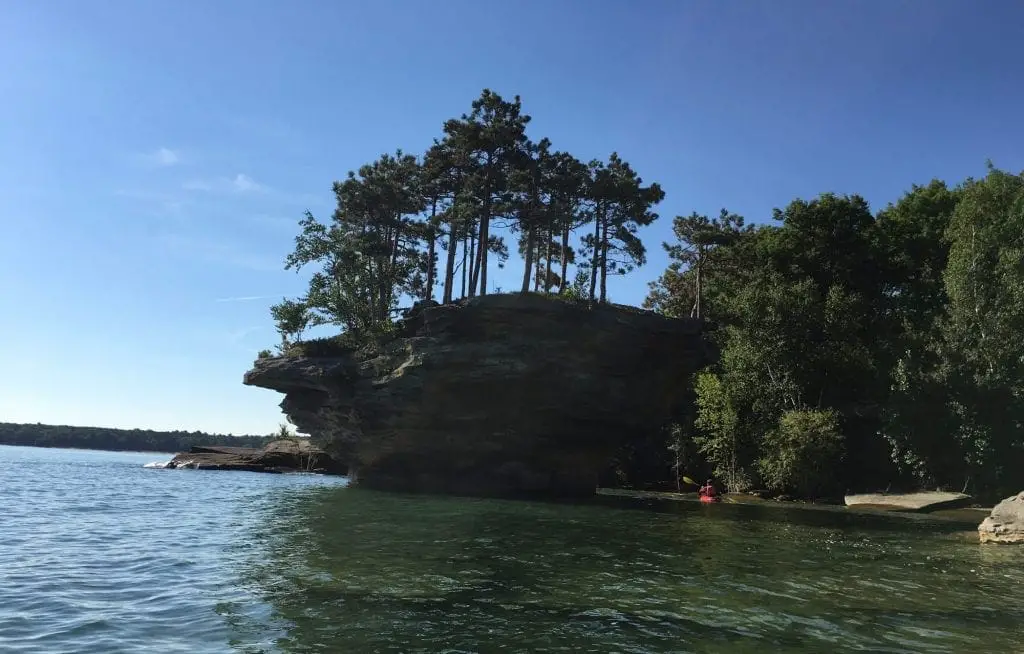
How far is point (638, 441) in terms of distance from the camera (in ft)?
163

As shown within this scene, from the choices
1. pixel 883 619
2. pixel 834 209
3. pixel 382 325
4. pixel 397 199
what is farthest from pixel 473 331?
pixel 883 619

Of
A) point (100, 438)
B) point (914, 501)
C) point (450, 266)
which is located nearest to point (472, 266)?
point (450, 266)

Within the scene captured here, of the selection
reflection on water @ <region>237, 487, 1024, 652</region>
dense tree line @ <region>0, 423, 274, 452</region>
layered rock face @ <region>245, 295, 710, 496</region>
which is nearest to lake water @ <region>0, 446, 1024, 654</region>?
reflection on water @ <region>237, 487, 1024, 652</region>

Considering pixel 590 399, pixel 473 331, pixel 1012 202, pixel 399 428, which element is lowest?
pixel 399 428

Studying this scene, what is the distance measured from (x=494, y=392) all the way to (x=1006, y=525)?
25410 mm

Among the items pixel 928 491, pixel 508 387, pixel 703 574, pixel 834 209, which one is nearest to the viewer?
pixel 703 574

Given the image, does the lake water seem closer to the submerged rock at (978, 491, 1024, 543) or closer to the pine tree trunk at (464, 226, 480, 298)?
the submerged rock at (978, 491, 1024, 543)

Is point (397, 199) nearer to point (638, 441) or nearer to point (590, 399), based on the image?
point (590, 399)

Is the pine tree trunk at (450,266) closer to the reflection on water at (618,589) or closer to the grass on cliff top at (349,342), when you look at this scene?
the grass on cliff top at (349,342)

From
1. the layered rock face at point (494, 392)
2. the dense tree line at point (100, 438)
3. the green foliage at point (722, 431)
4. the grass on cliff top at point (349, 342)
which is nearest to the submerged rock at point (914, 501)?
the green foliage at point (722, 431)

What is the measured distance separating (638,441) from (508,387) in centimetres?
1656

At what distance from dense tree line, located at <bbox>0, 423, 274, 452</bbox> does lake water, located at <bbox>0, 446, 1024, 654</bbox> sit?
162m

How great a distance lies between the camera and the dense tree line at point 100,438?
170 metres

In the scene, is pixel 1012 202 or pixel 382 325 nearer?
pixel 1012 202
